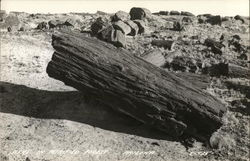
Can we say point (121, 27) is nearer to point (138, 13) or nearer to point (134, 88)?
point (138, 13)

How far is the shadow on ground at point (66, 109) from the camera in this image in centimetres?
709

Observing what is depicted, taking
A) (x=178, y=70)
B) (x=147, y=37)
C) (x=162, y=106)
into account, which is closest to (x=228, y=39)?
(x=147, y=37)

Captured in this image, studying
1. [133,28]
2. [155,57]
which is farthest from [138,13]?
[155,57]

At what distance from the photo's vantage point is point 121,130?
22.9ft

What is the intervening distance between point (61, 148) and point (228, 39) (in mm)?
8634

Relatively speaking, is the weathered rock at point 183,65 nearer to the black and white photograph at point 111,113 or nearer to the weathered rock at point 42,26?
the black and white photograph at point 111,113

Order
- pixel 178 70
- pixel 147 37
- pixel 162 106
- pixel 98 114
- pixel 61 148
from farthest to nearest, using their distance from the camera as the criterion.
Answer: pixel 147 37 → pixel 178 70 → pixel 98 114 → pixel 162 106 → pixel 61 148

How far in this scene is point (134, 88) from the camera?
6883mm

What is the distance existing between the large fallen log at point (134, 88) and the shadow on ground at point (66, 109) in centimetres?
27

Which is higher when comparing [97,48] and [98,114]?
[97,48]

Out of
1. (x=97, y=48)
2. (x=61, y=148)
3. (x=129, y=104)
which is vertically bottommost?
(x=61, y=148)

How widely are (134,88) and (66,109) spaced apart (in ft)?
4.72

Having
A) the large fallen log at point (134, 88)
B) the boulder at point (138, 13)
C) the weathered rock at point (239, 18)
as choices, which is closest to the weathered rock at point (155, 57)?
the large fallen log at point (134, 88)

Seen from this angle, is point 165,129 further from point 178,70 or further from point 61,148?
point 178,70
